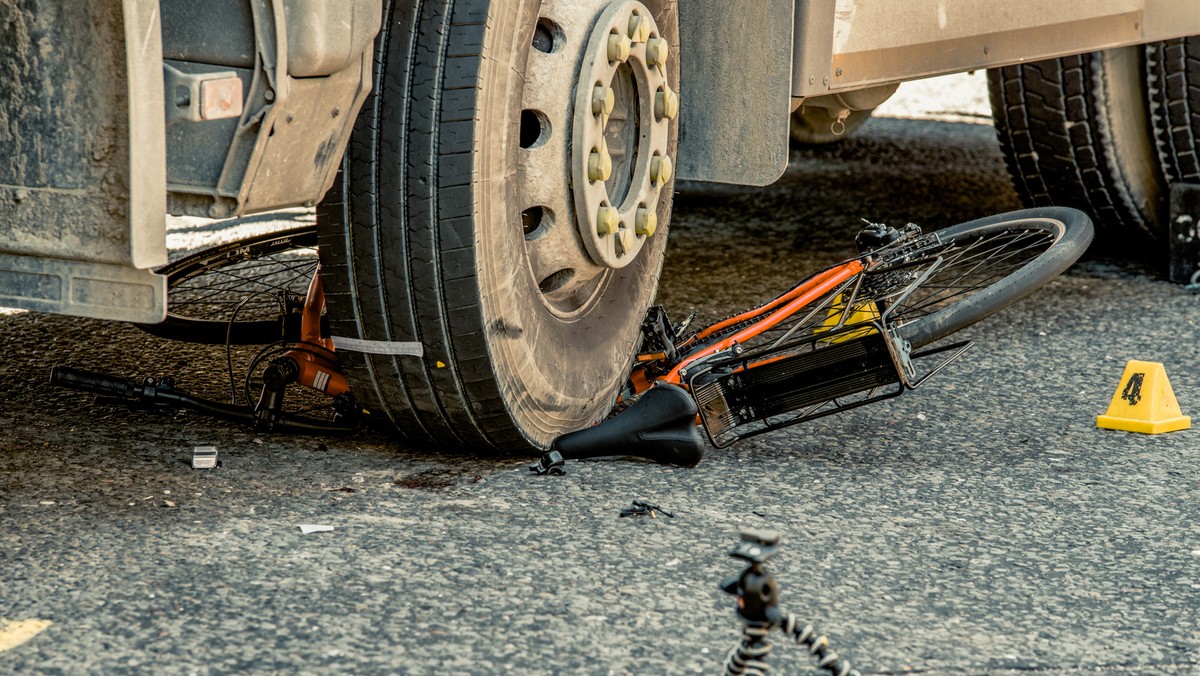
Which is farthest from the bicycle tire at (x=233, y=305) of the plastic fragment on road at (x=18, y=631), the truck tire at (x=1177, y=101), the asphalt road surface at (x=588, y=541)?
the truck tire at (x=1177, y=101)

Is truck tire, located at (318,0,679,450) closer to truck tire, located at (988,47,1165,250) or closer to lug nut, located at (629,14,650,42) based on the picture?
lug nut, located at (629,14,650,42)

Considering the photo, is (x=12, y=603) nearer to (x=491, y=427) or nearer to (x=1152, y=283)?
(x=491, y=427)

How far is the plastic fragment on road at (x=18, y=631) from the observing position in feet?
6.24

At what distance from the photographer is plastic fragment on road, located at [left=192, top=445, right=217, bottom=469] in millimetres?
2639

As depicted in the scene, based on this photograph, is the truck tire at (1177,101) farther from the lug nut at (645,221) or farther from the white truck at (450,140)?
the lug nut at (645,221)

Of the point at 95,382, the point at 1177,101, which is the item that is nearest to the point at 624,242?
the point at 95,382

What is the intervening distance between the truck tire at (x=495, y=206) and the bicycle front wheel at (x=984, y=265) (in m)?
0.60

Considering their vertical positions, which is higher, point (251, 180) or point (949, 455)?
point (251, 180)

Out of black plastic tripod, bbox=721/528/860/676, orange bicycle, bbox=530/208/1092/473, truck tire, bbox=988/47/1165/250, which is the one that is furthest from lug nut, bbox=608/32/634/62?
truck tire, bbox=988/47/1165/250

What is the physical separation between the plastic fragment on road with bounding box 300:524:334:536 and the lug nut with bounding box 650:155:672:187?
103 cm

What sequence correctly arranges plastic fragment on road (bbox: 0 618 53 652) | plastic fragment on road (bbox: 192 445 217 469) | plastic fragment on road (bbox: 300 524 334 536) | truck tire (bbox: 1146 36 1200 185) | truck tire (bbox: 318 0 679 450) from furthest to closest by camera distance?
truck tire (bbox: 1146 36 1200 185) < plastic fragment on road (bbox: 192 445 217 469) < truck tire (bbox: 318 0 679 450) < plastic fragment on road (bbox: 300 524 334 536) < plastic fragment on road (bbox: 0 618 53 652)

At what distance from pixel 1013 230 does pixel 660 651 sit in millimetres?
1922

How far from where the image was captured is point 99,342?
11.7 feet

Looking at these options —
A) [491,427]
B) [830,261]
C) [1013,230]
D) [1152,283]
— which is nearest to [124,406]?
[491,427]
